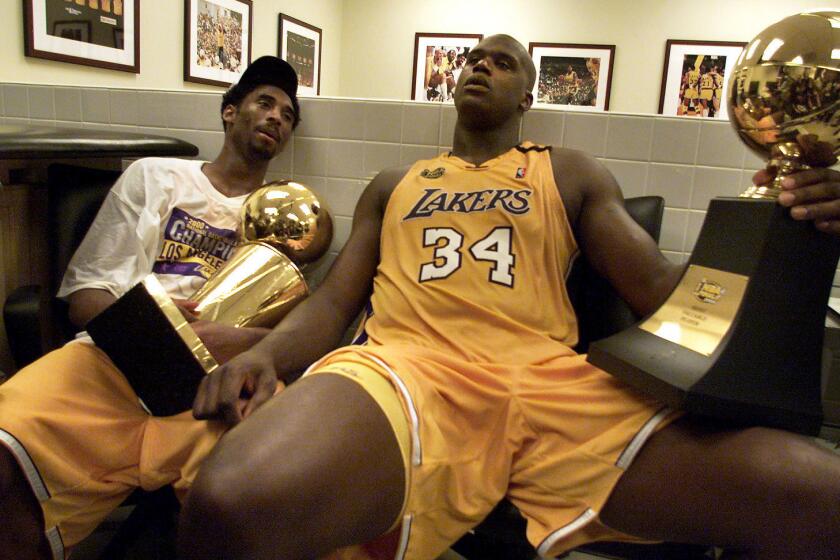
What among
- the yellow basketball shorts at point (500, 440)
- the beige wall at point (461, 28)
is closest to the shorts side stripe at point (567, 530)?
the yellow basketball shorts at point (500, 440)

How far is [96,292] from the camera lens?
1.36 m

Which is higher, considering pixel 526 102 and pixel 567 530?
pixel 526 102

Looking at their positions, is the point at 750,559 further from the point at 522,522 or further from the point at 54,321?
the point at 54,321

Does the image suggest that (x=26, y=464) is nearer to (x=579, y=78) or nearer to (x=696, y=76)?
(x=579, y=78)

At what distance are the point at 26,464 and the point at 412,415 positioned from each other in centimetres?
60

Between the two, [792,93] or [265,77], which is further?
[265,77]

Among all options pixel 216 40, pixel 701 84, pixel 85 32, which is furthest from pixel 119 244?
pixel 701 84

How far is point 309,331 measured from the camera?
1.22m

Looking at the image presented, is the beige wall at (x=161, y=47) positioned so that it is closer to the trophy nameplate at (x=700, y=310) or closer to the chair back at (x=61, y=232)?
the chair back at (x=61, y=232)

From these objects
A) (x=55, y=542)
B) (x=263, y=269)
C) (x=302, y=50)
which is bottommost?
(x=55, y=542)

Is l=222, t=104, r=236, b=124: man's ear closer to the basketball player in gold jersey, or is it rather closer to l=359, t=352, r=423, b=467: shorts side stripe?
the basketball player in gold jersey

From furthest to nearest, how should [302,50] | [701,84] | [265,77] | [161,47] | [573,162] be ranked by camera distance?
[302,50] < [701,84] < [161,47] < [265,77] < [573,162]

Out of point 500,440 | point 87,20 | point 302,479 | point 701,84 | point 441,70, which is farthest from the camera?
point 441,70

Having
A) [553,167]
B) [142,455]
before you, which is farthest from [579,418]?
[142,455]
